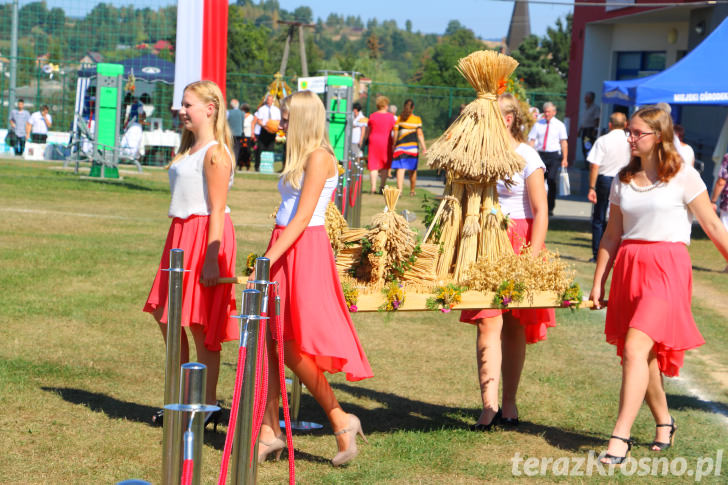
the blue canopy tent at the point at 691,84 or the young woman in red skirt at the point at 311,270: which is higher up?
the blue canopy tent at the point at 691,84

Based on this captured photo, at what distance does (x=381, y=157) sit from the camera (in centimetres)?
2055

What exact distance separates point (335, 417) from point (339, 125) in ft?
46.3

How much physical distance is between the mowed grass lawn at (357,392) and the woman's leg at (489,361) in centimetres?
17

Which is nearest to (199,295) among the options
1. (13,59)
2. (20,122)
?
(20,122)

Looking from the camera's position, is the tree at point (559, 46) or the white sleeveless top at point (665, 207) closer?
the white sleeveless top at point (665, 207)

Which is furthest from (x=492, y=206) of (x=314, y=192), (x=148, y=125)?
(x=148, y=125)

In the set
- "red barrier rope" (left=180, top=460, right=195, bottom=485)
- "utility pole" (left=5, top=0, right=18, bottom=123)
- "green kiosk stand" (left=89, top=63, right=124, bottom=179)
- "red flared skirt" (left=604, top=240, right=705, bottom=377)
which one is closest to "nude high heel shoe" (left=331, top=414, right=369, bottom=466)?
"red flared skirt" (left=604, top=240, right=705, bottom=377)

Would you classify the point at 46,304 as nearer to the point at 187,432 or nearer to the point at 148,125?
the point at 187,432

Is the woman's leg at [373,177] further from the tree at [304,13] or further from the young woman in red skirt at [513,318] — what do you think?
the tree at [304,13]

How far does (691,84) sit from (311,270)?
38.7 feet

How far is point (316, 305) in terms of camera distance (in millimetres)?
4676

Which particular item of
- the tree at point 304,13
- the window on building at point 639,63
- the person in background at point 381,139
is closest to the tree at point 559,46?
the window on building at point 639,63

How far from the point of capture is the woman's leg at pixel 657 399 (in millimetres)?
5172

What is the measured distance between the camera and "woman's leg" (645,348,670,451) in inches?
204
